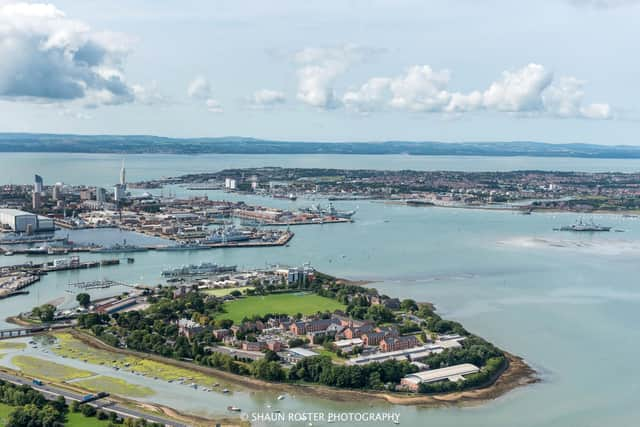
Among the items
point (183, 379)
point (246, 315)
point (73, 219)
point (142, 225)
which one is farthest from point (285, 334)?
point (73, 219)

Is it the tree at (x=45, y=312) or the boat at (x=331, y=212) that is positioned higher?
the boat at (x=331, y=212)

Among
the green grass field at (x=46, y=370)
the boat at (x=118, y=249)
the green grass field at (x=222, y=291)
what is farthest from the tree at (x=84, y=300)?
the boat at (x=118, y=249)

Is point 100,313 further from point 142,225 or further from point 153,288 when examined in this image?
point 142,225

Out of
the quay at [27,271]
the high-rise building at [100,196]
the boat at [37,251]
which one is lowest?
the boat at [37,251]

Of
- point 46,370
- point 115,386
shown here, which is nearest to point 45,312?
point 46,370

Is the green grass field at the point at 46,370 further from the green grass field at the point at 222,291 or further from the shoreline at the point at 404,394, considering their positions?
the green grass field at the point at 222,291
